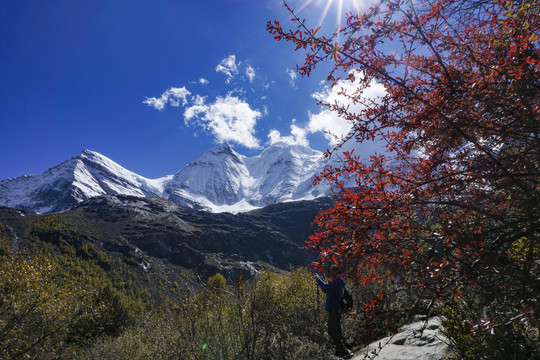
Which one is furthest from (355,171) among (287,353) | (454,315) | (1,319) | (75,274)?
(75,274)

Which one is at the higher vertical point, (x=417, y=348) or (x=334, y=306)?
(x=334, y=306)

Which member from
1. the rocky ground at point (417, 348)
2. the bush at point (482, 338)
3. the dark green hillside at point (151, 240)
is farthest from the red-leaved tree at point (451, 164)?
the dark green hillside at point (151, 240)

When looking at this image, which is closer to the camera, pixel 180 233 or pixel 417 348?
pixel 417 348

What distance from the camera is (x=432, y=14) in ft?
9.08

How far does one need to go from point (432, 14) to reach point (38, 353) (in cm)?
1490

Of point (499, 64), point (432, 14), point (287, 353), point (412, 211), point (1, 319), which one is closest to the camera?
point (499, 64)

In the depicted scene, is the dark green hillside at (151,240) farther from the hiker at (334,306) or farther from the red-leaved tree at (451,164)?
the red-leaved tree at (451,164)

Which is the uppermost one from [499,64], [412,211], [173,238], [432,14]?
[173,238]

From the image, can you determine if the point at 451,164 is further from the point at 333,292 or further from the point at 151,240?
the point at 151,240

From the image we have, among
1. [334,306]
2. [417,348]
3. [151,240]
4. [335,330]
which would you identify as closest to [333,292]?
→ [334,306]

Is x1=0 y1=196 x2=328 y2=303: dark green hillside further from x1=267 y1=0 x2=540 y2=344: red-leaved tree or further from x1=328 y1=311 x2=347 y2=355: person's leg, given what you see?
x1=267 y1=0 x2=540 y2=344: red-leaved tree

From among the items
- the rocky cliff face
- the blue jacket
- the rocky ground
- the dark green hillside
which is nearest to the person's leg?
the blue jacket

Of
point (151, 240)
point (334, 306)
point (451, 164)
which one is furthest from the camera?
point (151, 240)

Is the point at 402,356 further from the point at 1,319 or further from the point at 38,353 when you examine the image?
the point at 38,353
